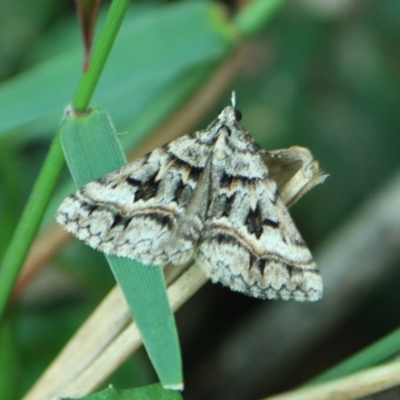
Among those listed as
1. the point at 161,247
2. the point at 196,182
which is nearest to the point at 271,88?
the point at 196,182

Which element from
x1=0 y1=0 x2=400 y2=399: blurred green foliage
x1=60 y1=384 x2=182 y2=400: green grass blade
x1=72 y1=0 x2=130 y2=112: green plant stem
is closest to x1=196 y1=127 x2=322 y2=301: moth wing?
x1=60 y1=384 x2=182 y2=400: green grass blade

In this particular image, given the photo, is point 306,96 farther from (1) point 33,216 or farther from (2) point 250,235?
(1) point 33,216

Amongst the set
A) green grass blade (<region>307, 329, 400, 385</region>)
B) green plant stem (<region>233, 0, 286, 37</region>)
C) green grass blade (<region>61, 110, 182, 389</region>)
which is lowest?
green grass blade (<region>307, 329, 400, 385</region>)

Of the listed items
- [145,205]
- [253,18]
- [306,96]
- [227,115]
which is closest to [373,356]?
[145,205]

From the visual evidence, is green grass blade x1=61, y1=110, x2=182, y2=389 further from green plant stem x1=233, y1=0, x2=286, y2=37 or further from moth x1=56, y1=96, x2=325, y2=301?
green plant stem x1=233, y1=0, x2=286, y2=37

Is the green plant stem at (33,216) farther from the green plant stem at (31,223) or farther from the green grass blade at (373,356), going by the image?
the green grass blade at (373,356)
